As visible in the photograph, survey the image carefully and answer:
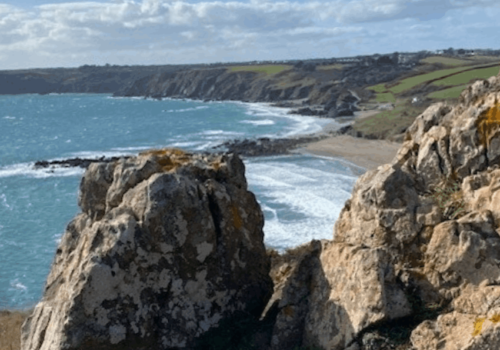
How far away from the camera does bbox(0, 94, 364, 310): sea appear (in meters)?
34.1

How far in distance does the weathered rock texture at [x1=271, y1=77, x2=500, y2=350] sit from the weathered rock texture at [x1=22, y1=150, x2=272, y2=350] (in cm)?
133

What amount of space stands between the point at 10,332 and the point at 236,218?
10.4m

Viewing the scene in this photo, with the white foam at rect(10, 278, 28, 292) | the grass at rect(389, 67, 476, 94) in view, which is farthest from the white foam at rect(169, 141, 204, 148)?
the grass at rect(389, 67, 476, 94)

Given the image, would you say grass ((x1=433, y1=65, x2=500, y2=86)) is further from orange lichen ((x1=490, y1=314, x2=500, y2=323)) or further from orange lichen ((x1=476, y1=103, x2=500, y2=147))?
orange lichen ((x1=490, y1=314, x2=500, y2=323))

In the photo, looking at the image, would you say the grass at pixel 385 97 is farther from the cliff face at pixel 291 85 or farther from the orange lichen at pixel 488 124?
the orange lichen at pixel 488 124

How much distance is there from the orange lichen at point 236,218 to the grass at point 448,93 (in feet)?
274

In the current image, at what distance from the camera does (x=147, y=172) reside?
1204 centimetres

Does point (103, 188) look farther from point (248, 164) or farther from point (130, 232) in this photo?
point (248, 164)

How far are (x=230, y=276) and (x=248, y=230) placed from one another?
3.76ft

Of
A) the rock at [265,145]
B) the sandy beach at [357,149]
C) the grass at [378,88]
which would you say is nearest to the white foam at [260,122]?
the rock at [265,145]

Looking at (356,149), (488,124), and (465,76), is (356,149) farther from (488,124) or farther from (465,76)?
(488,124)

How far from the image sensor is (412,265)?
407 inches

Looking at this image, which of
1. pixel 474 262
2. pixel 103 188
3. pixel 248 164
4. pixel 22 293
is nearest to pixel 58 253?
pixel 103 188

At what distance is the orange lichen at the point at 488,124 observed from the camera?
495 inches
